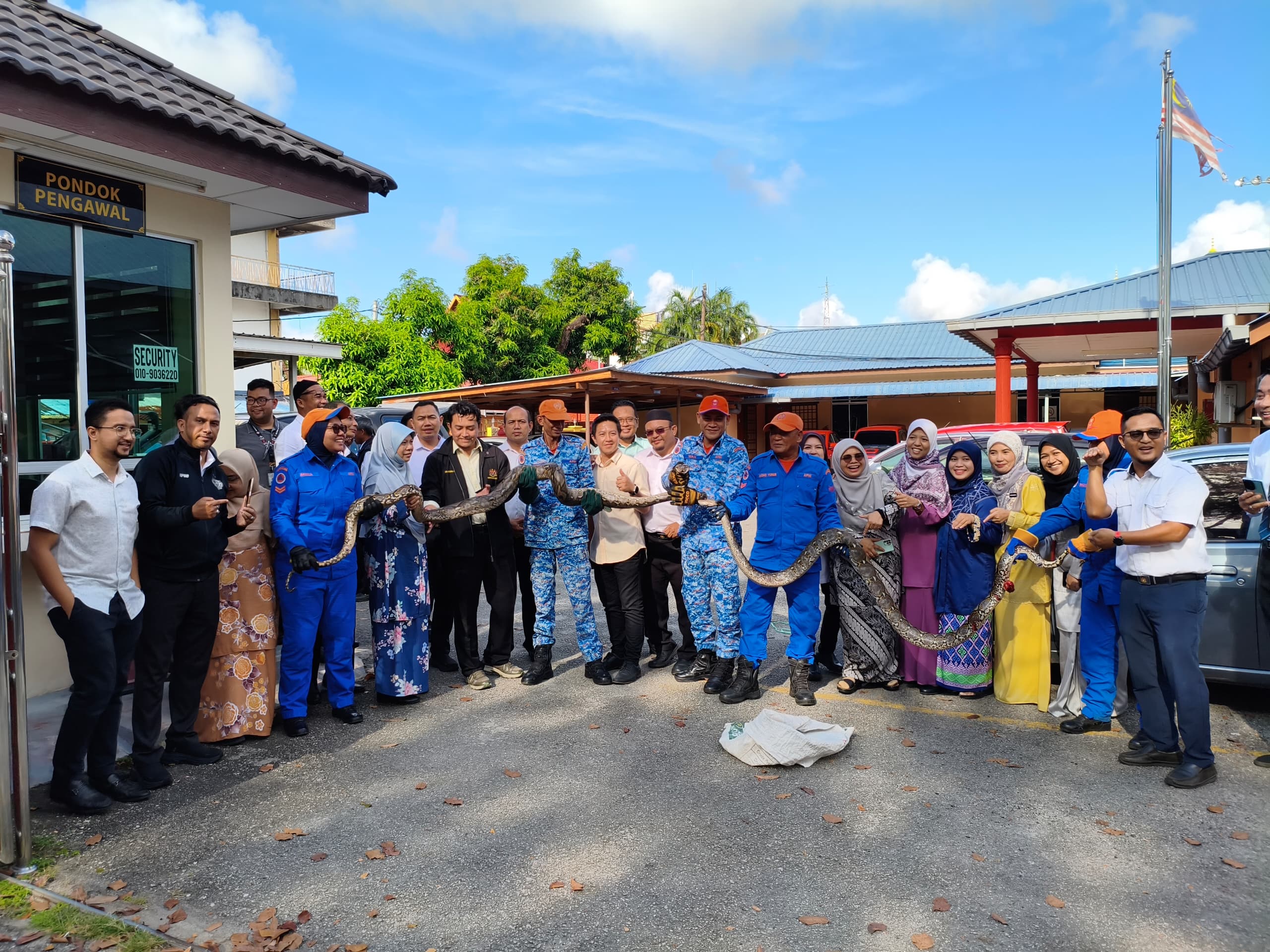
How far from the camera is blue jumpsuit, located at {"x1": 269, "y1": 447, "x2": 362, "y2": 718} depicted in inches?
203

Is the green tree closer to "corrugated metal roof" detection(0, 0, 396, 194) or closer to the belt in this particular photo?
"corrugated metal roof" detection(0, 0, 396, 194)

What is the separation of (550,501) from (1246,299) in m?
16.2

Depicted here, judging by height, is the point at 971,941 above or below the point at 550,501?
below

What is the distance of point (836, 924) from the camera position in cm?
313

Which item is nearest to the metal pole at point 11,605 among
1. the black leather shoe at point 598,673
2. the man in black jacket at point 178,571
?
the man in black jacket at point 178,571

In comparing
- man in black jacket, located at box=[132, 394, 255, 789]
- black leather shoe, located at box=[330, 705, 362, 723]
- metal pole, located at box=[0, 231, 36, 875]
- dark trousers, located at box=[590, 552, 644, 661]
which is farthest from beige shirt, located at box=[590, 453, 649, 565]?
metal pole, located at box=[0, 231, 36, 875]

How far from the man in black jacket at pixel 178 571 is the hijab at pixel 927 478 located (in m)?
4.24

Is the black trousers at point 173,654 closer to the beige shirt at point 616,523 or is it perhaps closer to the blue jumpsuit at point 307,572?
the blue jumpsuit at point 307,572

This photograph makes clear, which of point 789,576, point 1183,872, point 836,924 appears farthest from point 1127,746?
point 836,924

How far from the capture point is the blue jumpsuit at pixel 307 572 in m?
5.17

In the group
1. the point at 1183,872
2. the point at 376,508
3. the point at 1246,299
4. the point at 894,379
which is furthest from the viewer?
the point at 894,379

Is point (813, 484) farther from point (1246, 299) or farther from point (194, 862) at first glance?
point (1246, 299)

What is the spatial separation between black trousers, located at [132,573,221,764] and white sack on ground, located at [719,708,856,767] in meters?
2.98

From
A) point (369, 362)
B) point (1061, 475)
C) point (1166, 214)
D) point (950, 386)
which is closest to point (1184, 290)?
point (1166, 214)
